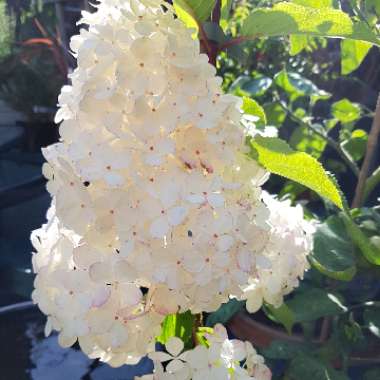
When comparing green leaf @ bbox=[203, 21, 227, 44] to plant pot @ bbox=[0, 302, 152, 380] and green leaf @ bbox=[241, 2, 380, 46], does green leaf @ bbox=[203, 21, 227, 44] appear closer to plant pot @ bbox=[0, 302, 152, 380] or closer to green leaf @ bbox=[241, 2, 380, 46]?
green leaf @ bbox=[241, 2, 380, 46]

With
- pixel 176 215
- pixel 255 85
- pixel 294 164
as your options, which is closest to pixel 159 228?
pixel 176 215

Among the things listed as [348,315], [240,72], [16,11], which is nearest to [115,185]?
[348,315]

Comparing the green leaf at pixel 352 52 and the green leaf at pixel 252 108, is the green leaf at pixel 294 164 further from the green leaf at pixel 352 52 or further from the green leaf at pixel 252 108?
the green leaf at pixel 352 52

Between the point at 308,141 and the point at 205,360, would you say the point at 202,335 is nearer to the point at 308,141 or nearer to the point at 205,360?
the point at 205,360

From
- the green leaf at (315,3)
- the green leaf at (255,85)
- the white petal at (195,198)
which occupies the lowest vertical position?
the green leaf at (255,85)

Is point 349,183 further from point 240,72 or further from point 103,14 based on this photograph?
point 103,14

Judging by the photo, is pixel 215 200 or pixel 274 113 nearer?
pixel 215 200

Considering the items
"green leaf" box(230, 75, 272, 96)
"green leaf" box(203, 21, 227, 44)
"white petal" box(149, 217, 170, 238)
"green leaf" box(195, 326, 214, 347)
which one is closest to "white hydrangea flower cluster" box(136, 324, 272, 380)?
"green leaf" box(195, 326, 214, 347)

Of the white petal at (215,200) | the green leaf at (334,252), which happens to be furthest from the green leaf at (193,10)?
the green leaf at (334,252)
